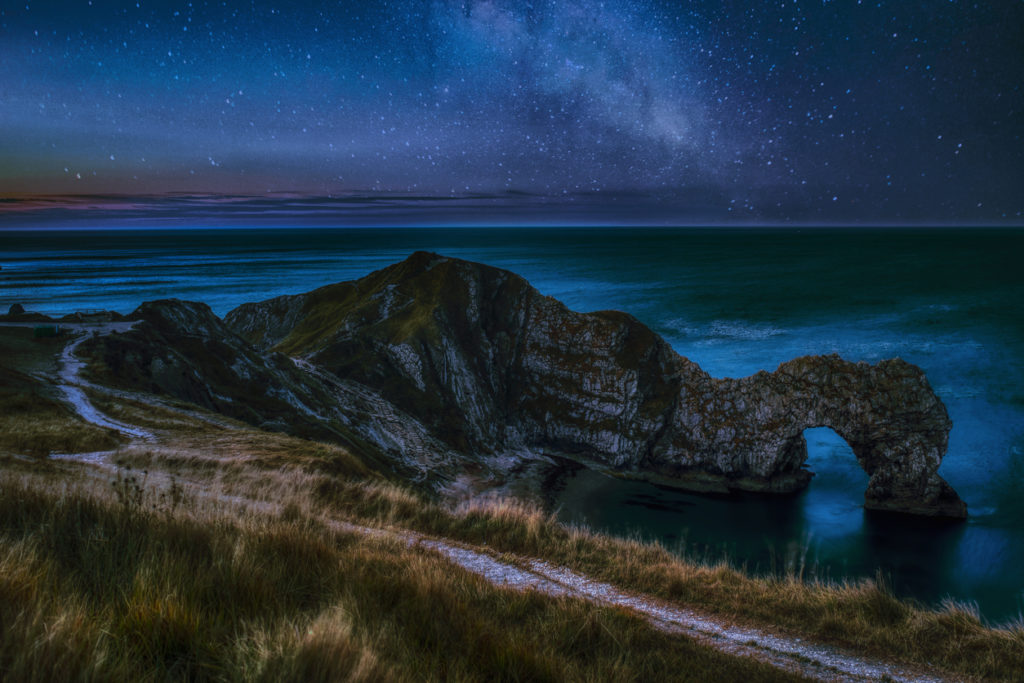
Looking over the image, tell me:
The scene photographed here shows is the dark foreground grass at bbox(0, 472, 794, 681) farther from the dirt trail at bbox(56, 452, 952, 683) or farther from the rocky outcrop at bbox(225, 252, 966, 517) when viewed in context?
the rocky outcrop at bbox(225, 252, 966, 517)

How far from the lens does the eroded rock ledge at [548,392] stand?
38.1 meters

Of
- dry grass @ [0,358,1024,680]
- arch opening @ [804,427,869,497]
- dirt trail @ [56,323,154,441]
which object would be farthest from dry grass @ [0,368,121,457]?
arch opening @ [804,427,869,497]

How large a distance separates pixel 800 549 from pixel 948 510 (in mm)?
14317

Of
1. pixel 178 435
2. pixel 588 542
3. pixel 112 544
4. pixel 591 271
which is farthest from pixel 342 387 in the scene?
pixel 591 271

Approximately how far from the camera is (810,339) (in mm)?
103062

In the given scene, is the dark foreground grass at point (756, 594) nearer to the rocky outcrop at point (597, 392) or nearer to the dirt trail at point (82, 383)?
the dirt trail at point (82, 383)

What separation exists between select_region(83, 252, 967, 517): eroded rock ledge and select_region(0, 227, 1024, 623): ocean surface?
3396 mm

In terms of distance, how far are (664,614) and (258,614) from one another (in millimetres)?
5291

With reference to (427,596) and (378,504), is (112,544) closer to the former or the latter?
(427,596)

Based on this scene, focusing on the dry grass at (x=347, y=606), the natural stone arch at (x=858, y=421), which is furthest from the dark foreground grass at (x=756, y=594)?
the natural stone arch at (x=858, y=421)

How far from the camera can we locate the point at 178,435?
1714 centimetres

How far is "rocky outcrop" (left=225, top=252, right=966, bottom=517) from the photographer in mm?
39938

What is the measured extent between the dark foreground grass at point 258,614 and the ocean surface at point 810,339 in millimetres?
4857

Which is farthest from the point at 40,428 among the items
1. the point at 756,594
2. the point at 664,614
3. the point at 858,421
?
the point at 858,421
